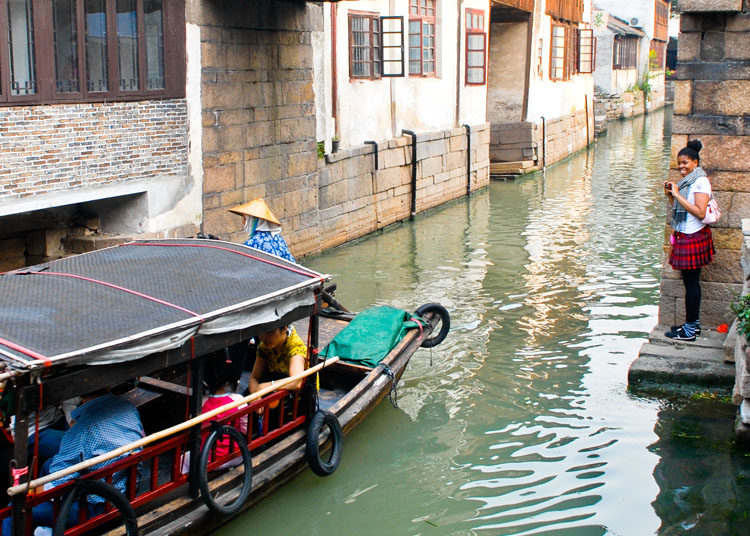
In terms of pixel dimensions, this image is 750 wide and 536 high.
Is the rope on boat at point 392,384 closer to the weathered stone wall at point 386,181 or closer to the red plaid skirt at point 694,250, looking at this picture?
the red plaid skirt at point 694,250

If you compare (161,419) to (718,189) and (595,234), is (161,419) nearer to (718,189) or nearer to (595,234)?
(718,189)

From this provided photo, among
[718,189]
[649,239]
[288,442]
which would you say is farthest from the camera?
[649,239]

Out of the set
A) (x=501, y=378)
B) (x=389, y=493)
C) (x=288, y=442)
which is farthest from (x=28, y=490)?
(x=501, y=378)

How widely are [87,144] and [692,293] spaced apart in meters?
5.78

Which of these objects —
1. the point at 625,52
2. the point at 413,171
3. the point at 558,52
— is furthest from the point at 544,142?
the point at 625,52

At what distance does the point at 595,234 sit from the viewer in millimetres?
15172

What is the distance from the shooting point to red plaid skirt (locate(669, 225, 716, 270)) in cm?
758

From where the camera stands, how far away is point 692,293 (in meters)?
7.71

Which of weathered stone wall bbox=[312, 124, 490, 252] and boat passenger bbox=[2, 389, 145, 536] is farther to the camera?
weathered stone wall bbox=[312, 124, 490, 252]

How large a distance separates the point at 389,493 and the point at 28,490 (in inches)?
105

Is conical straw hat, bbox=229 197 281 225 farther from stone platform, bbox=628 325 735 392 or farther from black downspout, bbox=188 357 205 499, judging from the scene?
stone platform, bbox=628 325 735 392

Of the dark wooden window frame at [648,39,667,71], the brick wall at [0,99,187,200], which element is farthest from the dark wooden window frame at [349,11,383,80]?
the dark wooden window frame at [648,39,667,71]

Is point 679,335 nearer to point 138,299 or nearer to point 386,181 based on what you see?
point 138,299

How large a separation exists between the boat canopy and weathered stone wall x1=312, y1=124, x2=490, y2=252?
23.5ft
